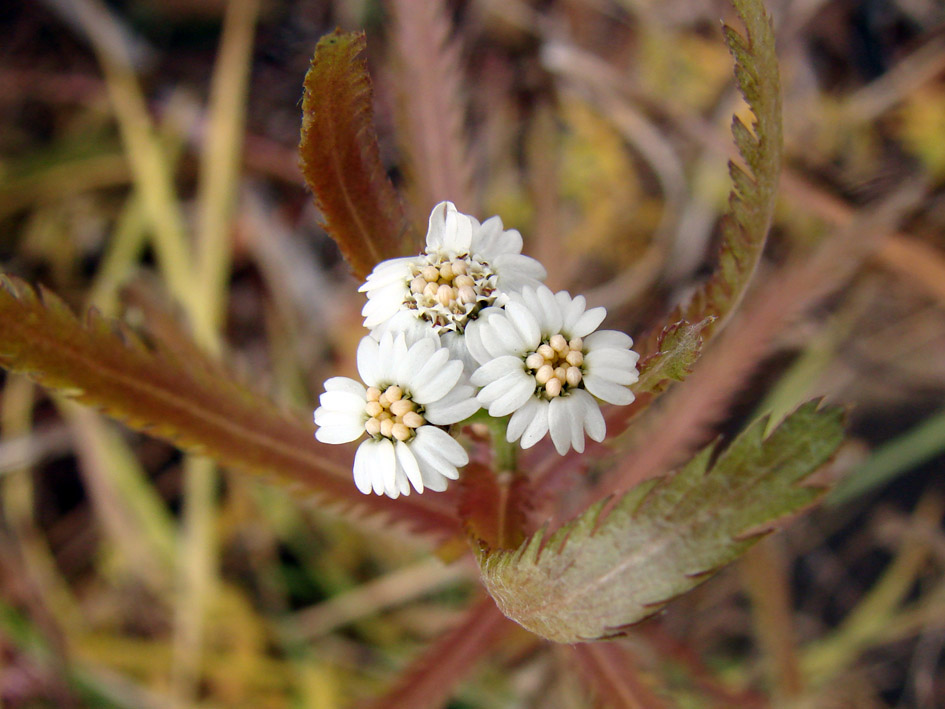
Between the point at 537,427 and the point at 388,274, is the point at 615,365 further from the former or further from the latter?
the point at 388,274

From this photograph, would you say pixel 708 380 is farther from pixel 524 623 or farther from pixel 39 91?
pixel 39 91

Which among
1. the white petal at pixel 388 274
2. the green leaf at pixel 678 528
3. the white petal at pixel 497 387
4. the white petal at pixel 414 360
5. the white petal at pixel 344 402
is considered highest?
the white petal at pixel 388 274

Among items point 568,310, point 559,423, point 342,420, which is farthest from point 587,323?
point 342,420

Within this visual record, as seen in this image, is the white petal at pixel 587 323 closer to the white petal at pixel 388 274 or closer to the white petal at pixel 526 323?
the white petal at pixel 526 323

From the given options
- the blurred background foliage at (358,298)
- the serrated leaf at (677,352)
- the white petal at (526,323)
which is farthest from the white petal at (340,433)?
the blurred background foliage at (358,298)

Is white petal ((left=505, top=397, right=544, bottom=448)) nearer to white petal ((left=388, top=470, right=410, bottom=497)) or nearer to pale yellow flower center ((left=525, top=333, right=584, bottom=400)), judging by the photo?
pale yellow flower center ((left=525, top=333, right=584, bottom=400))

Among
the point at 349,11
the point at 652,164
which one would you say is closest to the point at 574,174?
the point at 652,164

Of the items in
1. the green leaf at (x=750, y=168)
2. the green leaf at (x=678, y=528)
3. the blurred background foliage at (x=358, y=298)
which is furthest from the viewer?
the blurred background foliage at (x=358, y=298)
